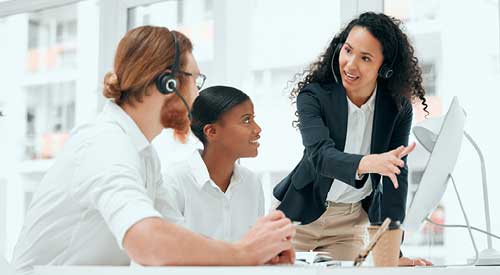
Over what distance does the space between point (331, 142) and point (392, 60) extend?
45 cm

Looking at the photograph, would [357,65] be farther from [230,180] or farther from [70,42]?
[70,42]

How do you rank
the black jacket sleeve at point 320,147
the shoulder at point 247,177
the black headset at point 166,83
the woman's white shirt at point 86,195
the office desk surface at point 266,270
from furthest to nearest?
the shoulder at point 247,177, the black jacket sleeve at point 320,147, the black headset at point 166,83, the woman's white shirt at point 86,195, the office desk surface at point 266,270

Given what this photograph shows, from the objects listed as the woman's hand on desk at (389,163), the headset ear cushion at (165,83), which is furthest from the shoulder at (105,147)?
the woman's hand on desk at (389,163)

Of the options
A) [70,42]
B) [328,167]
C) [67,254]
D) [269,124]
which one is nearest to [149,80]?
[67,254]

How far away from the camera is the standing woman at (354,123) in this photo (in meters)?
2.36

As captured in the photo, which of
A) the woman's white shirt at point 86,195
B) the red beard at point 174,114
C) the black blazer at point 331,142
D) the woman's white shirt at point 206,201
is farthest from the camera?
the woman's white shirt at point 206,201

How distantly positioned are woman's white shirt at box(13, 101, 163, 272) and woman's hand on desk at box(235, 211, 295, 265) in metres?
0.22

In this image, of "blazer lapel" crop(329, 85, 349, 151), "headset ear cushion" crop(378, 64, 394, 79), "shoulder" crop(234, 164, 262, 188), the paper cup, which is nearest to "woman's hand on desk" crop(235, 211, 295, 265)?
the paper cup

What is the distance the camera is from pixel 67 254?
143 centimetres

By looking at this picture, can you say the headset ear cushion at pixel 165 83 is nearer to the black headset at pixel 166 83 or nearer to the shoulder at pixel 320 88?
the black headset at pixel 166 83

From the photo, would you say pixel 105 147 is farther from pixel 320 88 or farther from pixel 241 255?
pixel 320 88

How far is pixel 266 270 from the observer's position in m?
1.04

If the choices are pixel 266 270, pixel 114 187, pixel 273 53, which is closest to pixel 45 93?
pixel 273 53

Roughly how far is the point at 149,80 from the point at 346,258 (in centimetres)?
126
